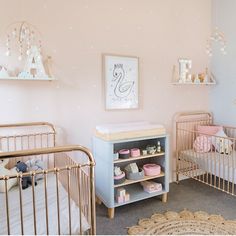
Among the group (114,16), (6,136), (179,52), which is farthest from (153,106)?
(6,136)

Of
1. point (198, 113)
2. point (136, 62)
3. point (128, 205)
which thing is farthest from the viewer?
point (198, 113)

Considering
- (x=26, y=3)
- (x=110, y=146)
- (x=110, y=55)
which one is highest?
(x=26, y=3)

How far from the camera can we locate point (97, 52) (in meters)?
2.67

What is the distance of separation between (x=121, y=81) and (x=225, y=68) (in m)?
1.56

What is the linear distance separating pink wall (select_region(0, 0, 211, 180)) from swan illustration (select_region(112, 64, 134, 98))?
18 centimetres

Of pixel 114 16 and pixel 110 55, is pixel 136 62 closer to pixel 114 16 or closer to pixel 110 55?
pixel 110 55

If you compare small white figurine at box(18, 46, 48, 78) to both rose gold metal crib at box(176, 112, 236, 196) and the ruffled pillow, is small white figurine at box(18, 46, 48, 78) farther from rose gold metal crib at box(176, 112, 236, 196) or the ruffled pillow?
the ruffled pillow

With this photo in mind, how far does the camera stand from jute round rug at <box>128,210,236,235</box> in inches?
83.4

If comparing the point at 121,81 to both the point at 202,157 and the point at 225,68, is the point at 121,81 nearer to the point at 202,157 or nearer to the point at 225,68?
the point at 202,157

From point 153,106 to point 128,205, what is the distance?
1.28 meters

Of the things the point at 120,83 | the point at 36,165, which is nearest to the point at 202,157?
the point at 120,83

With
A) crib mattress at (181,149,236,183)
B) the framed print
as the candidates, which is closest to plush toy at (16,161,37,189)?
the framed print

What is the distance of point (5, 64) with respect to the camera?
2221 millimetres

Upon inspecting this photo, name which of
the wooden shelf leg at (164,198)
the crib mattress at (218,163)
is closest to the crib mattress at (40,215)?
the wooden shelf leg at (164,198)
